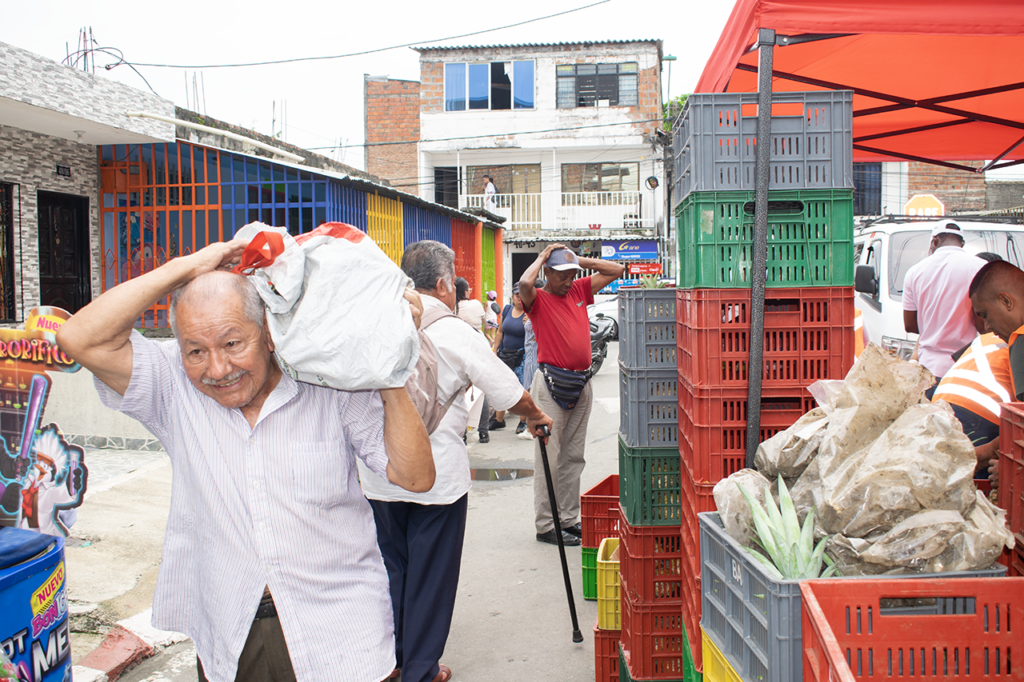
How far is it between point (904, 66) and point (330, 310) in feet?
13.5

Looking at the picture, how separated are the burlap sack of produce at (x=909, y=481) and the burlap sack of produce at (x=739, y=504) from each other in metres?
0.19

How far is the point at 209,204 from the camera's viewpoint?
8.70m

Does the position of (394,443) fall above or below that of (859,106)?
below

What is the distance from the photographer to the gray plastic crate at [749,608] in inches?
62.6

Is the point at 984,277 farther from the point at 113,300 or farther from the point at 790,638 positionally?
the point at 113,300

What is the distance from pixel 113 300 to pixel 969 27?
104 inches

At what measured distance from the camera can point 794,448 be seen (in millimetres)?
2090

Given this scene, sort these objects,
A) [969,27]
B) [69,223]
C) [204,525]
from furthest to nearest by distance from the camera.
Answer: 1. [69,223]
2. [969,27]
3. [204,525]

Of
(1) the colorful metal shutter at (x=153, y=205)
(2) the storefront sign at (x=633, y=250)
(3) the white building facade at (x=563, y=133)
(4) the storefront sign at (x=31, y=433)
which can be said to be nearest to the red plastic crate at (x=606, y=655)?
(4) the storefront sign at (x=31, y=433)

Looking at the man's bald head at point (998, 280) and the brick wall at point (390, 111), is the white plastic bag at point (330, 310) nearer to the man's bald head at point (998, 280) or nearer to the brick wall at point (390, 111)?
the man's bald head at point (998, 280)

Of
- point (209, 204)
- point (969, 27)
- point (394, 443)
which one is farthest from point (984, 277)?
point (209, 204)

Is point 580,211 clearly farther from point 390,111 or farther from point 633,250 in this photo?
point 390,111

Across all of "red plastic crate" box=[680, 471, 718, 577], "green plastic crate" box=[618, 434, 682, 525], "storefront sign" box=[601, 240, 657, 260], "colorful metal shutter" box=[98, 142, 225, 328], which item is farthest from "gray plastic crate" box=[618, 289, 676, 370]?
"storefront sign" box=[601, 240, 657, 260]

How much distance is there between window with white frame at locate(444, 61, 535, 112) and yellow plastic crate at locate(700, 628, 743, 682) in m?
26.8
